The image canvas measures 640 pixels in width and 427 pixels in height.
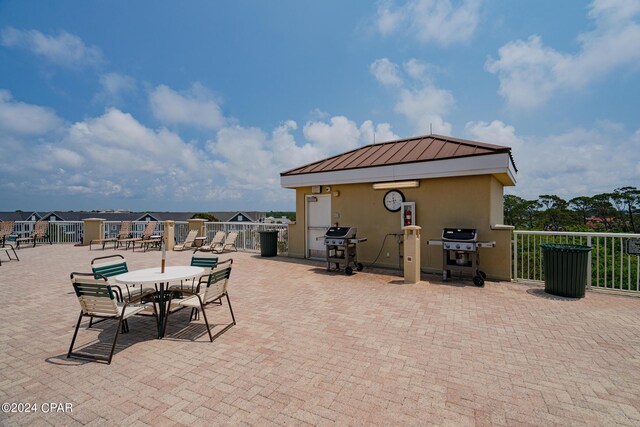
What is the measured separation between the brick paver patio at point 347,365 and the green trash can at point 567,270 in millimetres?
281

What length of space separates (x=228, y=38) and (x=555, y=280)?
1140cm

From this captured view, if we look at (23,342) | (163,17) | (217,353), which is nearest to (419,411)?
(217,353)

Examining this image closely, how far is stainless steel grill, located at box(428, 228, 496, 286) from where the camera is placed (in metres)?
6.25

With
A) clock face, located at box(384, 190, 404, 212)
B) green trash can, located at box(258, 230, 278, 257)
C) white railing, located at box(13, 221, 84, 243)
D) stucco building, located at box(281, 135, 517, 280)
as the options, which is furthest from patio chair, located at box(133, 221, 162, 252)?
clock face, located at box(384, 190, 404, 212)

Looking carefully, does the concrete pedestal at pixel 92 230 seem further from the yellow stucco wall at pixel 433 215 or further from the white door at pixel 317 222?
the yellow stucco wall at pixel 433 215

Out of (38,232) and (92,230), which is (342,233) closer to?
(92,230)

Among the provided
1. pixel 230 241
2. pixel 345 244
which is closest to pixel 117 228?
pixel 230 241

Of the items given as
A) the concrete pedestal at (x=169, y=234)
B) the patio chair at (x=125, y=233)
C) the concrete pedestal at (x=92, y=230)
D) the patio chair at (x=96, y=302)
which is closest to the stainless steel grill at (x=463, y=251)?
the patio chair at (x=96, y=302)

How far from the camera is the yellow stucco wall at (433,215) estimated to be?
6832 millimetres

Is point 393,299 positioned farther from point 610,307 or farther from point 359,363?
point 610,307

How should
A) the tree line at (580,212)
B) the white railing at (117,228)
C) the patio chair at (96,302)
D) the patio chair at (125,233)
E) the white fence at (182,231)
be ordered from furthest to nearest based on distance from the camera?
the tree line at (580,212) → the white railing at (117,228) → the patio chair at (125,233) → the white fence at (182,231) → the patio chair at (96,302)

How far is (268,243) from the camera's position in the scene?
418 inches

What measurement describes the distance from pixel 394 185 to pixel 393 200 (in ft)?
1.41

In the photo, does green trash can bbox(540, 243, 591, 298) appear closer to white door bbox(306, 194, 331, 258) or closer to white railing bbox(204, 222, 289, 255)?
white door bbox(306, 194, 331, 258)
